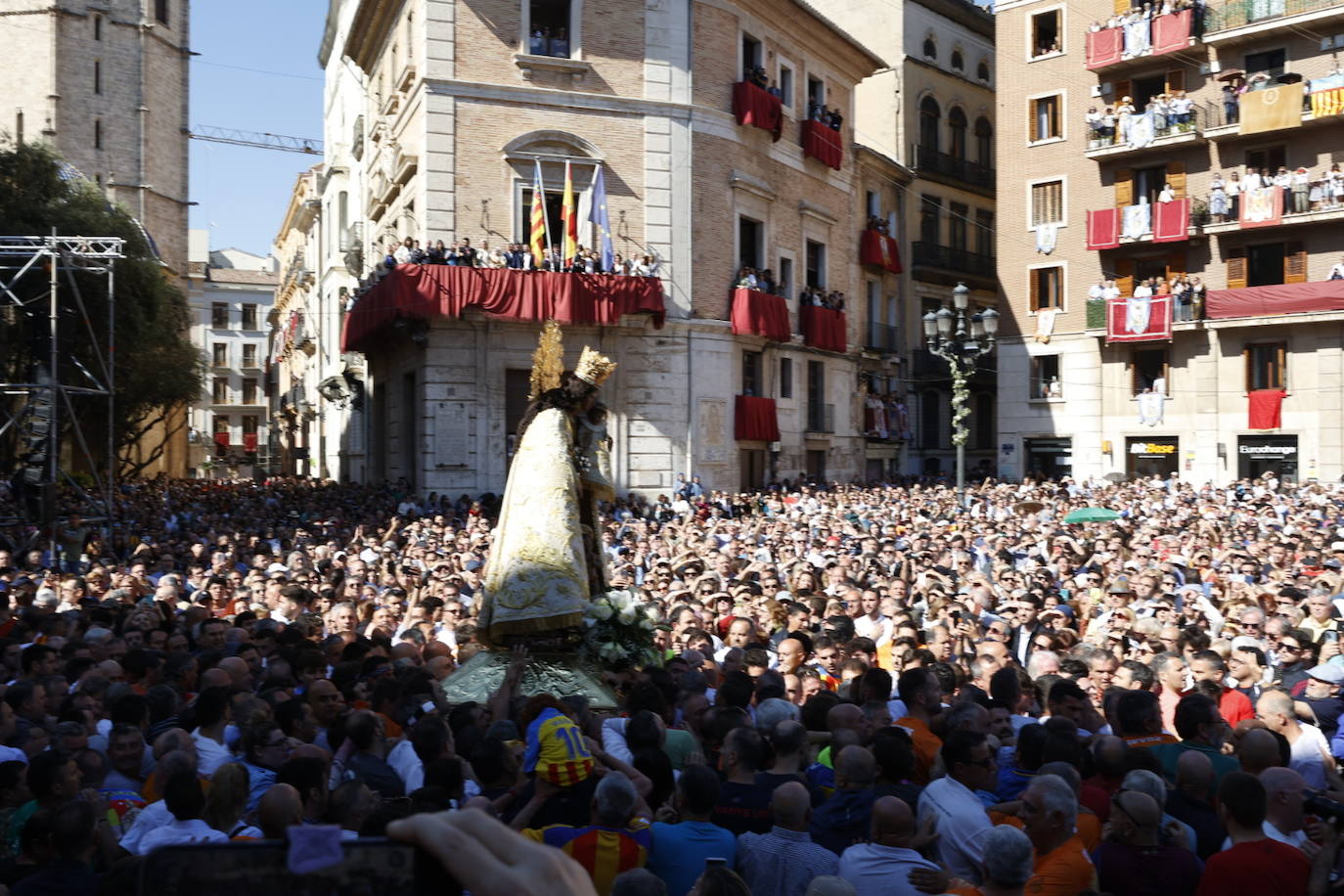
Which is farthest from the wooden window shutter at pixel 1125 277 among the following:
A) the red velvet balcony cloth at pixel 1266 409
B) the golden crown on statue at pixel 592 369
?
the golden crown on statue at pixel 592 369

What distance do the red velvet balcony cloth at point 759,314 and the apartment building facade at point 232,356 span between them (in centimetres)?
5566

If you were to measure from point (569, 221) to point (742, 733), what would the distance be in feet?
72.9

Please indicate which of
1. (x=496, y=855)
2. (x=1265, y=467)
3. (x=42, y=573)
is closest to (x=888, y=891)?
(x=496, y=855)

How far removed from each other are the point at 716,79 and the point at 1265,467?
58.0 feet

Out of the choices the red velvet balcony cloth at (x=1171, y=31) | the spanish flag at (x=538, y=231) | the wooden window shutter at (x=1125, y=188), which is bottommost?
the spanish flag at (x=538, y=231)

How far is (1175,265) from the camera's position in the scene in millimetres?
33906

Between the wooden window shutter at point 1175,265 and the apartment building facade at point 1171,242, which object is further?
the wooden window shutter at point 1175,265

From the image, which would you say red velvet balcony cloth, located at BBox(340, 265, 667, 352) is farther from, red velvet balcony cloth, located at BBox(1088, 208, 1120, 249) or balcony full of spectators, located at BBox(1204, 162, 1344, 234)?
balcony full of spectators, located at BBox(1204, 162, 1344, 234)

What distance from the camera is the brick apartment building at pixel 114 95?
4738 centimetres

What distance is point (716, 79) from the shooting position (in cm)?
2894

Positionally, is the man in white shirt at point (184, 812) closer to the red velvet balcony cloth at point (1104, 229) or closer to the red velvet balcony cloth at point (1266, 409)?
the red velvet balcony cloth at point (1266, 409)

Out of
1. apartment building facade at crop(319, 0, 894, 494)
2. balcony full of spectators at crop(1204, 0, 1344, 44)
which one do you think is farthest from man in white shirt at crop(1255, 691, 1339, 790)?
balcony full of spectators at crop(1204, 0, 1344, 44)

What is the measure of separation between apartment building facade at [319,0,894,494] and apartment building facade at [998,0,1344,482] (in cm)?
827

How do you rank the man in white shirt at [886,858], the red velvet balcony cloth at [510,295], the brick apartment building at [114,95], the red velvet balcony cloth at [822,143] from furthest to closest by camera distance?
the brick apartment building at [114,95] → the red velvet balcony cloth at [822,143] → the red velvet balcony cloth at [510,295] → the man in white shirt at [886,858]
